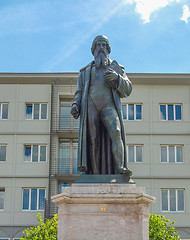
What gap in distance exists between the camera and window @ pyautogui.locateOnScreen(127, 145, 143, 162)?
125ft

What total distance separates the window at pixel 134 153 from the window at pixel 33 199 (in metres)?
7.32

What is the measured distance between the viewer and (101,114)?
10.2 metres

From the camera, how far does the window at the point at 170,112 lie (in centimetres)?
3938

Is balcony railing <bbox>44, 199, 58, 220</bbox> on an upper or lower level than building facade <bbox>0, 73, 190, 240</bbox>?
lower

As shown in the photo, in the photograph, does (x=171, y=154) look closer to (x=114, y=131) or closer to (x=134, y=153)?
(x=134, y=153)

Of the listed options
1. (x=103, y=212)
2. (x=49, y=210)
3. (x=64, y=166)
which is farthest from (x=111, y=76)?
(x=64, y=166)

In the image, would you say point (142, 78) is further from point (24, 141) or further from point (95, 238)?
point (95, 238)

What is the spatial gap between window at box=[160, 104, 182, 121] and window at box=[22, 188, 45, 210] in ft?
37.3

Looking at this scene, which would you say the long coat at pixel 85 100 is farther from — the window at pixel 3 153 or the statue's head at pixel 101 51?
the window at pixel 3 153

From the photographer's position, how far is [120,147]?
9828mm

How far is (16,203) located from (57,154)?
499 cm

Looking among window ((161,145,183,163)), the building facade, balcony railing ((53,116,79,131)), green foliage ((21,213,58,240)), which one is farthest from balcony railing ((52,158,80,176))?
green foliage ((21,213,58,240))

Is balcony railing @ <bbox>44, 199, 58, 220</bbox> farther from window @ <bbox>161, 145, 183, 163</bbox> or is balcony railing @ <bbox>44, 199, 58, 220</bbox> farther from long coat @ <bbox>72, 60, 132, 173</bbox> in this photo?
Result: long coat @ <bbox>72, 60, 132, 173</bbox>

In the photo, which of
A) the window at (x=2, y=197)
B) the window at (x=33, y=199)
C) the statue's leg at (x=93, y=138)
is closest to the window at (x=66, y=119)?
the window at (x=33, y=199)
